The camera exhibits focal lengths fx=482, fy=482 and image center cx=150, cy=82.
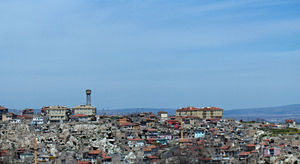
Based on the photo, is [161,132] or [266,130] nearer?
[161,132]

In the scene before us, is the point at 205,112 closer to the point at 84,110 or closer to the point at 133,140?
the point at 84,110

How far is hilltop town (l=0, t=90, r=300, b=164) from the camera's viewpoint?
66688 mm

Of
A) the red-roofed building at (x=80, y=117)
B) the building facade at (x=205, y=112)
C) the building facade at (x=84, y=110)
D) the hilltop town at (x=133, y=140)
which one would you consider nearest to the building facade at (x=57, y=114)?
the hilltop town at (x=133, y=140)

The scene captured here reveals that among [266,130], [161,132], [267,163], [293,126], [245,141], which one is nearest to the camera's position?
[267,163]

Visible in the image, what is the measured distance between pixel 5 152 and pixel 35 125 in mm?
20912

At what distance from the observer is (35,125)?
88062 millimetres

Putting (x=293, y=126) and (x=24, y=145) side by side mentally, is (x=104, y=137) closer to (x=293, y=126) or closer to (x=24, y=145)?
(x=24, y=145)

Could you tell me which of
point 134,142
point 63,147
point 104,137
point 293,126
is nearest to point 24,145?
point 63,147

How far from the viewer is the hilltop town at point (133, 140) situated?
6669 centimetres

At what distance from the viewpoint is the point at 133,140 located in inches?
3041

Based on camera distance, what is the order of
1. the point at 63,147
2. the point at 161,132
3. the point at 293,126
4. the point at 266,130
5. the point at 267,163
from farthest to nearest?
1. the point at 293,126
2. the point at 266,130
3. the point at 161,132
4. the point at 63,147
5. the point at 267,163

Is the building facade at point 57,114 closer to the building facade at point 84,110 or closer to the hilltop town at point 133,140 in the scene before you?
the hilltop town at point 133,140

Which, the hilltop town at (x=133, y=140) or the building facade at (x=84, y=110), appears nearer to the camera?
the hilltop town at (x=133, y=140)

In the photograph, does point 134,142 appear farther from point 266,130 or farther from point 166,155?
point 266,130
